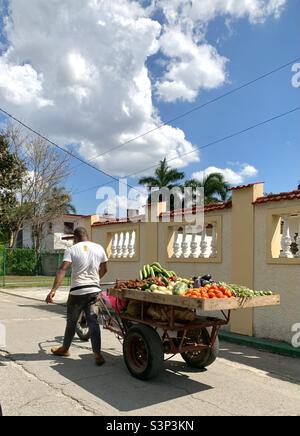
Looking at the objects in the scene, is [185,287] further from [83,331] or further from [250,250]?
[250,250]

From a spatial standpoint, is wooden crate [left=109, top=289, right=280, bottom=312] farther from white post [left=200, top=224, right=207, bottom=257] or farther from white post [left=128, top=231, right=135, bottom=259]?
white post [left=128, top=231, right=135, bottom=259]

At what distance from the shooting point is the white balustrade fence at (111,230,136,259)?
39.1ft

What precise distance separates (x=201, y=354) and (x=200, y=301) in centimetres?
156

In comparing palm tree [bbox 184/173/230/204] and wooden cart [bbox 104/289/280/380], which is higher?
palm tree [bbox 184/173/230/204]

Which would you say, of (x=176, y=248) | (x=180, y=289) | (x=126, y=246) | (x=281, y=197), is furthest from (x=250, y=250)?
(x=126, y=246)

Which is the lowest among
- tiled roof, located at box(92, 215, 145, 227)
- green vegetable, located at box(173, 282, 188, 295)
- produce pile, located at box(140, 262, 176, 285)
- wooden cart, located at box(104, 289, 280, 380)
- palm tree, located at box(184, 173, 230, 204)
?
wooden cart, located at box(104, 289, 280, 380)

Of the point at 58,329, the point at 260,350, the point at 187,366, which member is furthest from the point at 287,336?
the point at 58,329

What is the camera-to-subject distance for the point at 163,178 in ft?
117

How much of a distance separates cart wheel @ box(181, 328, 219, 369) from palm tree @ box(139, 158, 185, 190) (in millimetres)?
29471

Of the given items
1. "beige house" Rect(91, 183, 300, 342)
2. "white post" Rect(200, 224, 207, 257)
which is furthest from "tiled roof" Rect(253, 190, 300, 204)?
"white post" Rect(200, 224, 207, 257)

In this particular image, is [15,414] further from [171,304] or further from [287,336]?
[287,336]

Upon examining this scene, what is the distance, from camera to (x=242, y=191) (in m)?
8.44

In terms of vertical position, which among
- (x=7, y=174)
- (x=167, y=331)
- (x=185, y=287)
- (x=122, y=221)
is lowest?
(x=167, y=331)

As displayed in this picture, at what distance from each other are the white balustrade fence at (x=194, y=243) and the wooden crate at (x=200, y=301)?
369cm
